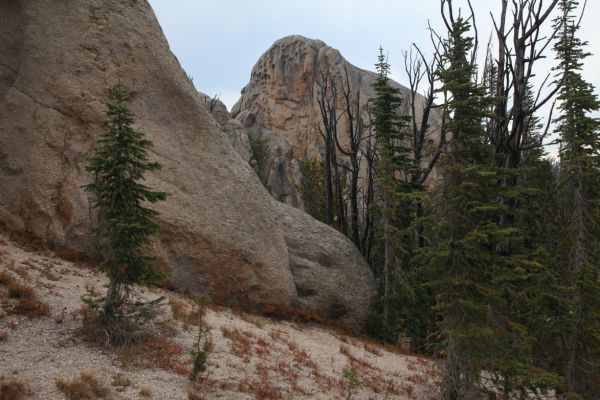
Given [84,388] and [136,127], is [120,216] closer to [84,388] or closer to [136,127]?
[84,388]

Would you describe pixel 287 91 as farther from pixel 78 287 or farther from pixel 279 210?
pixel 78 287

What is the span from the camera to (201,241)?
17453 mm

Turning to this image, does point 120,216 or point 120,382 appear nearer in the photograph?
point 120,382

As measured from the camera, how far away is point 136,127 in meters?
17.3

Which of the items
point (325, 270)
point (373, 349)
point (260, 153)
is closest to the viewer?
point (373, 349)

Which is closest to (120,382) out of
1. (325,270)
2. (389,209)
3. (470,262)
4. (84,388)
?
(84,388)

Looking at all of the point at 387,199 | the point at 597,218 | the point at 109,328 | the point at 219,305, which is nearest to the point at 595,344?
the point at 597,218

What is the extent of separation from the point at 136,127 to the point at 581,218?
50.2ft

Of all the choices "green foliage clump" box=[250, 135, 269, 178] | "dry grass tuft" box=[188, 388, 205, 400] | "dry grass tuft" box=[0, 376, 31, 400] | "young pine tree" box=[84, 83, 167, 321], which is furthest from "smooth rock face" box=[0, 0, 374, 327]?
"green foliage clump" box=[250, 135, 269, 178]

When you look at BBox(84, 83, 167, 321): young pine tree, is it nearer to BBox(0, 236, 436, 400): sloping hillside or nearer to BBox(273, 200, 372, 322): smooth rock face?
BBox(0, 236, 436, 400): sloping hillside

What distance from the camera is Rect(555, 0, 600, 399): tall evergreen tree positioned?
14.4 m

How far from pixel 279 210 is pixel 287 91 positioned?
Answer: 48.7 metres

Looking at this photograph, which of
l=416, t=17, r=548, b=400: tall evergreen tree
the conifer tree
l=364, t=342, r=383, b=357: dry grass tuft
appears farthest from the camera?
the conifer tree

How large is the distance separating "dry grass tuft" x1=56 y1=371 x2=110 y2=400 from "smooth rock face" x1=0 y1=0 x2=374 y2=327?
7.53m
